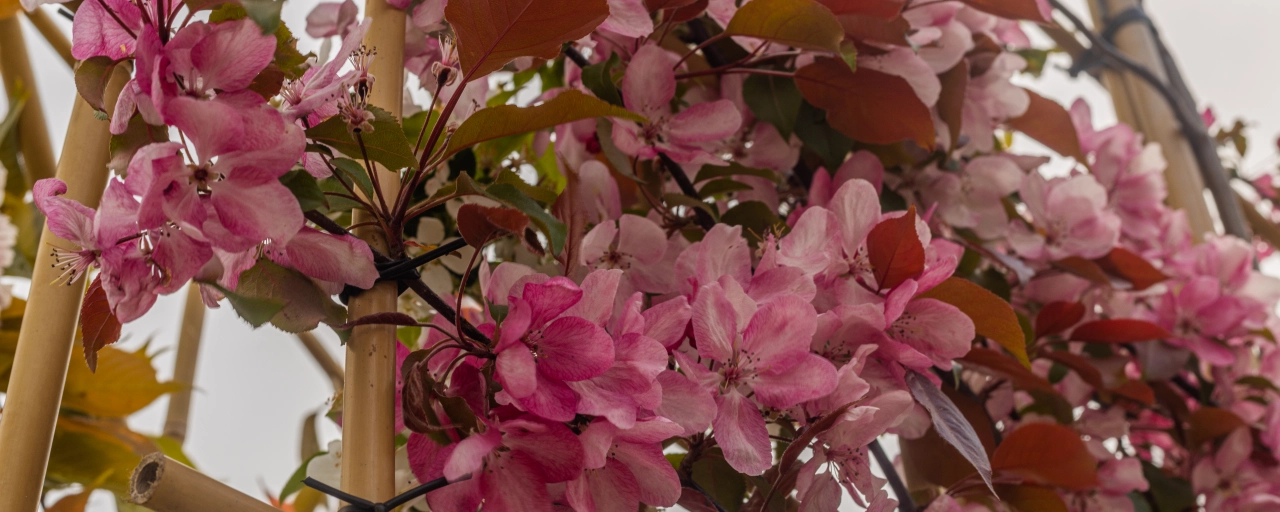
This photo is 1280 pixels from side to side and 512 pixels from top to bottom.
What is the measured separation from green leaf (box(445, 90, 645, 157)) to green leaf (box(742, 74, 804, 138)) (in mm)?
213

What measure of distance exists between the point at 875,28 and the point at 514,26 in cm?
24

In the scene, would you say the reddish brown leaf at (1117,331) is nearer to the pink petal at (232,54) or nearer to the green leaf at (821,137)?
the green leaf at (821,137)

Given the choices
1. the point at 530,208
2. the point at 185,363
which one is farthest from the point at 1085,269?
the point at 185,363

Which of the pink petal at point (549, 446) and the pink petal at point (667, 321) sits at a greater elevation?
the pink petal at point (667, 321)

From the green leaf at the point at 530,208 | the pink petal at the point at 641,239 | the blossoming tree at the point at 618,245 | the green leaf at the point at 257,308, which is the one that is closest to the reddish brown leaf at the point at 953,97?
the blossoming tree at the point at 618,245

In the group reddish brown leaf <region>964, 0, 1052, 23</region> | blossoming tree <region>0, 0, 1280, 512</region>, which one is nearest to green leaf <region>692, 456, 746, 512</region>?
blossoming tree <region>0, 0, 1280, 512</region>

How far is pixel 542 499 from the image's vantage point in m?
0.33

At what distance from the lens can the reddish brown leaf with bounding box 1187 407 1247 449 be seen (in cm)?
74

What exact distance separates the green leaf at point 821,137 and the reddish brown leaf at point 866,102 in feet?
0.09

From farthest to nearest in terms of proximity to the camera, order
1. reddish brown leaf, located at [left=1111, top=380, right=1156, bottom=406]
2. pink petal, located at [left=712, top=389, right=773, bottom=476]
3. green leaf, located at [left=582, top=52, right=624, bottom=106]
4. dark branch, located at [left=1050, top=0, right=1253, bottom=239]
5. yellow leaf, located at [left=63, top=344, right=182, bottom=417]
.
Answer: dark branch, located at [left=1050, top=0, right=1253, bottom=239] → reddish brown leaf, located at [left=1111, top=380, right=1156, bottom=406] → yellow leaf, located at [left=63, top=344, right=182, bottom=417] → green leaf, located at [left=582, top=52, right=624, bottom=106] → pink petal, located at [left=712, top=389, right=773, bottom=476]

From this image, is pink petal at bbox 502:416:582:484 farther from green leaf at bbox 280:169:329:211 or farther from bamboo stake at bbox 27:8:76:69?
bamboo stake at bbox 27:8:76:69

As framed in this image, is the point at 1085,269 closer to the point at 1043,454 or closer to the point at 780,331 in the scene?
the point at 1043,454

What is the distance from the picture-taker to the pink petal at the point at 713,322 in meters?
0.37

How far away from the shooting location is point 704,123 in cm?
49
